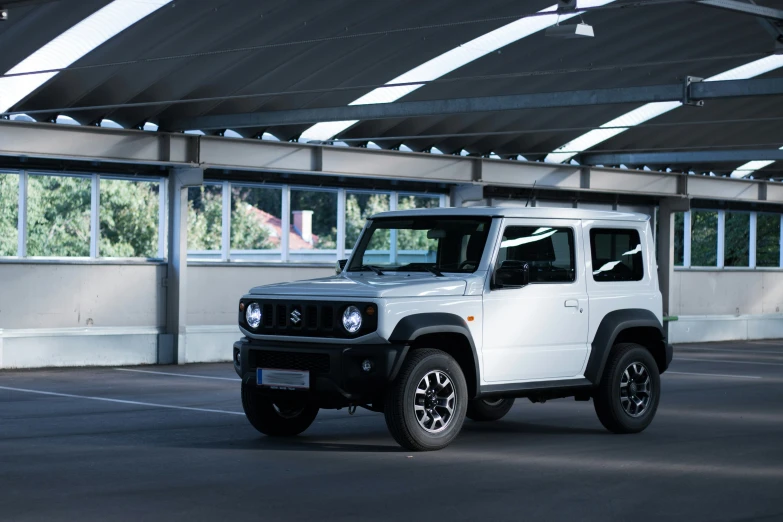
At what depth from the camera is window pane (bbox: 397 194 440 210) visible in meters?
24.5

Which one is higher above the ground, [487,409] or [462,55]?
[462,55]

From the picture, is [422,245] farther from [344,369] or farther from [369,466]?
[369,466]

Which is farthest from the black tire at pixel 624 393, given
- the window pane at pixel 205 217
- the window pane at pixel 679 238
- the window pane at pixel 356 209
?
the window pane at pixel 679 238

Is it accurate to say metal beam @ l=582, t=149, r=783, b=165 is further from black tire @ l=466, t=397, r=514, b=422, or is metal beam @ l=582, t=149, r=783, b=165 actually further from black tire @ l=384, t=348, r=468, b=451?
black tire @ l=384, t=348, r=468, b=451

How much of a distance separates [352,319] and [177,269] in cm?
1134

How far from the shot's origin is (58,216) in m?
20.0

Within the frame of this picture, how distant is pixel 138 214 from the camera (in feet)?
68.5

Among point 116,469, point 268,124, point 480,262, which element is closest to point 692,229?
point 268,124

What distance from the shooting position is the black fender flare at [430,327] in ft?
32.0

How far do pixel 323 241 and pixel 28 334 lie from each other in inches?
249

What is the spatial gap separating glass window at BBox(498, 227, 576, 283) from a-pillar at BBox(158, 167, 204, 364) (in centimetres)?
1044

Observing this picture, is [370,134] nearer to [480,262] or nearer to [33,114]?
[33,114]

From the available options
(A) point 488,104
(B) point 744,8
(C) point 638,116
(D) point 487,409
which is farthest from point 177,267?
(B) point 744,8

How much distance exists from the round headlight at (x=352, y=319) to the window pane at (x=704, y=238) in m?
22.2
